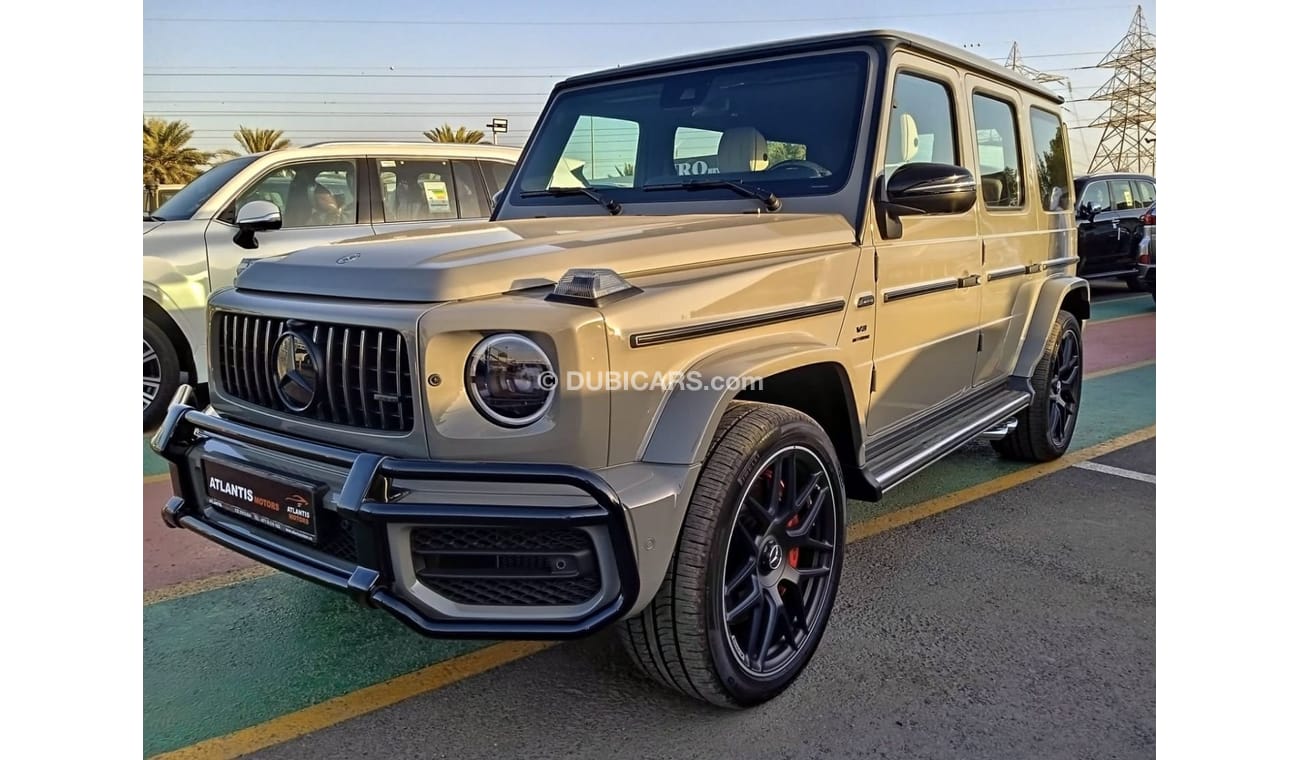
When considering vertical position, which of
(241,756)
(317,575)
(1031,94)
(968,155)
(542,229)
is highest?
(1031,94)

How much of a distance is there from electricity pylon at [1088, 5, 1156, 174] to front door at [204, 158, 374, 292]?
15.4 ft

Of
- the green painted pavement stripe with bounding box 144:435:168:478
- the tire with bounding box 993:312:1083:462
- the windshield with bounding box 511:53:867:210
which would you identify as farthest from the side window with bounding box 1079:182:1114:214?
the green painted pavement stripe with bounding box 144:435:168:478

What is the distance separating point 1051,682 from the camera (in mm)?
2818

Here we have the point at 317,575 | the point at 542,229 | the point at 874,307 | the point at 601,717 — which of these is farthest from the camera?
the point at 874,307

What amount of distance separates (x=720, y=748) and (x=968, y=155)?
9.22 ft

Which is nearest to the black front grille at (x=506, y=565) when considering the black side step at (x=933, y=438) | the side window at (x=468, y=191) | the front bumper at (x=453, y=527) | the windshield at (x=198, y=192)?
the front bumper at (x=453, y=527)

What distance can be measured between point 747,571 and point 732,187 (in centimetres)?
143

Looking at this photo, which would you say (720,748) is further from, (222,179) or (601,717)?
(222,179)

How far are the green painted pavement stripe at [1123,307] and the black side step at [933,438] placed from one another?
307 inches

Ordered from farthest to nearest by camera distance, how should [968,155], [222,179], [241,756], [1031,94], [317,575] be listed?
[222,179] < [1031,94] < [968,155] < [241,756] < [317,575]

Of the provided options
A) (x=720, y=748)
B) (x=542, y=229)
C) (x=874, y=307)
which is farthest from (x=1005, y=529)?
(x=542, y=229)

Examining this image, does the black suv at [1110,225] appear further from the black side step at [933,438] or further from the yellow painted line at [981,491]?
the black side step at [933,438]

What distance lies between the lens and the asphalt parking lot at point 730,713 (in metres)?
2.52
